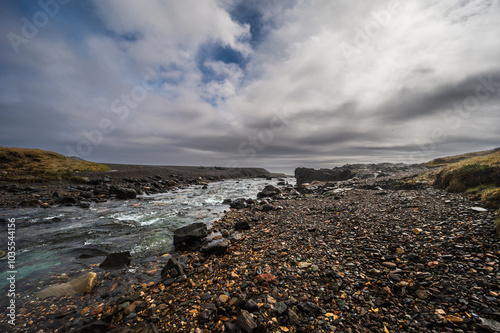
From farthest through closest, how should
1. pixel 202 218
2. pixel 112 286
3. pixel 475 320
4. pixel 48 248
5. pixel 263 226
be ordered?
pixel 202 218 → pixel 263 226 → pixel 48 248 → pixel 112 286 → pixel 475 320

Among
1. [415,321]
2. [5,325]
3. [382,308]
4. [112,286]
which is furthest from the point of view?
[112,286]

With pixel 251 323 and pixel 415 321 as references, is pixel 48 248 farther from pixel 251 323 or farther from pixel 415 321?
pixel 415 321

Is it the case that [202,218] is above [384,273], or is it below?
below

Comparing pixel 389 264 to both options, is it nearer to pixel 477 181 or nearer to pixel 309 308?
pixel 309 308

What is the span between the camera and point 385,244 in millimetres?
7090

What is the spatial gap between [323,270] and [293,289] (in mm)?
1413

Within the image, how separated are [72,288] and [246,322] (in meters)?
→ 6.79

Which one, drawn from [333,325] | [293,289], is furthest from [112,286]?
[333,325]

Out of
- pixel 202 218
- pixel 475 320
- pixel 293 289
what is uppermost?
pixel 475 320

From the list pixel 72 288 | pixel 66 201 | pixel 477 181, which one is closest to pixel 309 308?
pixel 72 288

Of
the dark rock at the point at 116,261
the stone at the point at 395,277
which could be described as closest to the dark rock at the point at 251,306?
the stone at the point at 395,277

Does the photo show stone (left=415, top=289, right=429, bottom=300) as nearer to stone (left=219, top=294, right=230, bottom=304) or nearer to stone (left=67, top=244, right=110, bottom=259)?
stone (left=219, top=294, right=230, bottom=304)

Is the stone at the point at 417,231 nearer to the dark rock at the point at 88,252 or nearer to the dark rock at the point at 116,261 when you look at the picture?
the dark rock at the point at 116,261

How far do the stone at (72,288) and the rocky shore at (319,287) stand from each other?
0.24m
